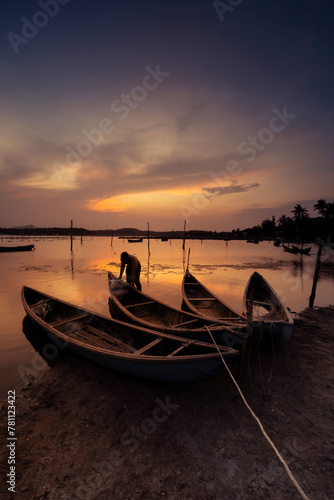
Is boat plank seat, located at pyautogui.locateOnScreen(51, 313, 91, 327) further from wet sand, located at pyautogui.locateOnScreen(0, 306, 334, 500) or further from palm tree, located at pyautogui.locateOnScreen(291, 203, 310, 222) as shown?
palm tree, located at pyautogui.locateOnScreen(291, 203, 310, 222)

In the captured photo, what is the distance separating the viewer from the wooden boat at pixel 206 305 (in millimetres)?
7930

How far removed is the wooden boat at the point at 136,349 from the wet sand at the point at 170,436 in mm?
651

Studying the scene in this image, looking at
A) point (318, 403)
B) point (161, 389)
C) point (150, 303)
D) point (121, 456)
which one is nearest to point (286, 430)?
point (318, 403)

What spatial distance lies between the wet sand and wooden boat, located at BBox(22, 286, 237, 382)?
65 centimetres

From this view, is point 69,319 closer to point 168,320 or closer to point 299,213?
point 168,320

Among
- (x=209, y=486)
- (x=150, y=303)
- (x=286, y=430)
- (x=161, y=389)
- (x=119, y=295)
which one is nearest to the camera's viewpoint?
(x=209, y=486)

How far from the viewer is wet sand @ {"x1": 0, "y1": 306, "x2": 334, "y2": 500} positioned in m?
2.96

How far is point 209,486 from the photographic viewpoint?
9.68 ft

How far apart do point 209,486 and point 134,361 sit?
6.94 ft

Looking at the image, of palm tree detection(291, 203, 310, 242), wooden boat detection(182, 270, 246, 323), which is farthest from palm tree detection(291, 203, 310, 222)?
wooden boat detection(182, 270, 246, 323)

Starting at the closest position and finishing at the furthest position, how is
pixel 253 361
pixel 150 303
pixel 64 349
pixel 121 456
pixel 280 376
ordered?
pixel 121 456, pixel 280 376, pixel 253 361, pixel 64 349, pixel 150 303

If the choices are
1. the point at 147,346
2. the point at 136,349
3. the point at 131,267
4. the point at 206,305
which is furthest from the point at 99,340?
the point at 131,267

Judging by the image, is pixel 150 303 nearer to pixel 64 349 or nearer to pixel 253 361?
pixel 64 349

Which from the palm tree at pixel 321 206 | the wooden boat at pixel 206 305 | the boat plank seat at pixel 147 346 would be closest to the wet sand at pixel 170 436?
the boat plank seat at pixel 147 346
